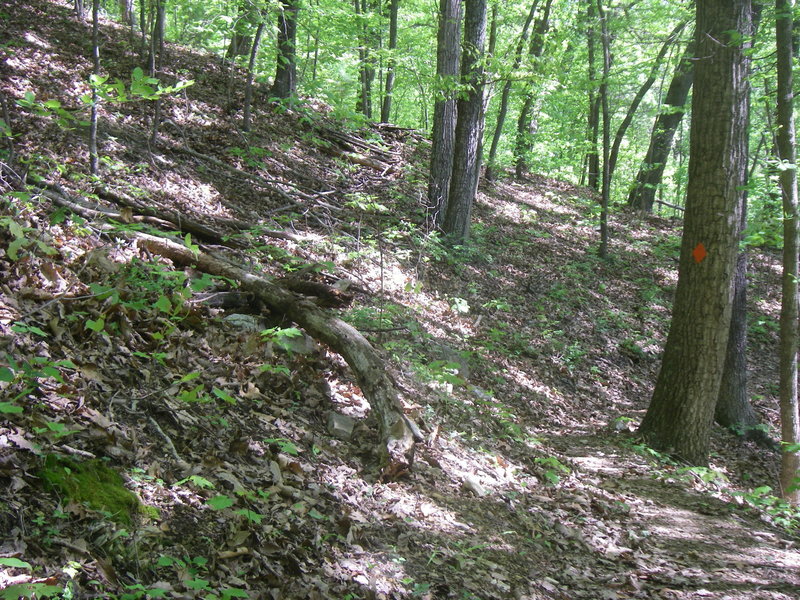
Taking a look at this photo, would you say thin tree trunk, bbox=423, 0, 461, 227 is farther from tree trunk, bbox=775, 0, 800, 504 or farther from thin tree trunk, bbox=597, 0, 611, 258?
tree trunk, bbox=775, 0, 800, 504

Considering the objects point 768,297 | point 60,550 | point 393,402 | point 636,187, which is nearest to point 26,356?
point 60,550

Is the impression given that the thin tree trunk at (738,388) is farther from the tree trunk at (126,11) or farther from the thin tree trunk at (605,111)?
the tree trunk at (126,11)

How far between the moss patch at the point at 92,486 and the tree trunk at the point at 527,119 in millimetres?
15124

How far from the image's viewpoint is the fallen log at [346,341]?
4.06 meters

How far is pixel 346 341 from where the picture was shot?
4.70m

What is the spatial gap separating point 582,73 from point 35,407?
18.7 metres

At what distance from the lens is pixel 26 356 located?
3.08 metres

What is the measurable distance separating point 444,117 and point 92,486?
932cm

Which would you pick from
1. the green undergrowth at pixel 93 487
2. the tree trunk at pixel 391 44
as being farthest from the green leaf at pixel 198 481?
the tree trunk at pixel 391 44

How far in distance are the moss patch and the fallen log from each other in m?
1.68

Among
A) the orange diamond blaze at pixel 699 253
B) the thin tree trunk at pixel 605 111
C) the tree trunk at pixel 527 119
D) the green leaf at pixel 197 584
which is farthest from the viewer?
the tree trunk at pixel 527 119

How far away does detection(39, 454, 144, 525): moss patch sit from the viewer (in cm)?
242

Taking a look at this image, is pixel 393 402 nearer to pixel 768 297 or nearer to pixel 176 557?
pixel 176 557

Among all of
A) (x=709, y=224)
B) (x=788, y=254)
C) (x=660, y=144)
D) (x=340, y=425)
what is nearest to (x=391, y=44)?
(x=660, y=144)
